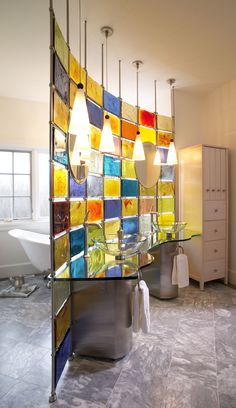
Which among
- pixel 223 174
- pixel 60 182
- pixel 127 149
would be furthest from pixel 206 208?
pixel 60 182

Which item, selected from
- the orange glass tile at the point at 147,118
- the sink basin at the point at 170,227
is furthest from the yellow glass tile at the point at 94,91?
the sink basin at the point at 170,227

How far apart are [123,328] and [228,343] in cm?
91

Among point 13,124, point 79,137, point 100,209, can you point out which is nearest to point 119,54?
point 79,137

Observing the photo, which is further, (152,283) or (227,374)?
(152,283)

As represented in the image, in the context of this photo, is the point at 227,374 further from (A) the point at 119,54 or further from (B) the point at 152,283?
(A) the point at 119,54

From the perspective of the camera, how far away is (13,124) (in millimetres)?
3504

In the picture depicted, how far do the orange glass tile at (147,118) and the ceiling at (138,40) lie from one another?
0.39 metres

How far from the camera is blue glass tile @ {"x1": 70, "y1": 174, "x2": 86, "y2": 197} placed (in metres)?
1.75

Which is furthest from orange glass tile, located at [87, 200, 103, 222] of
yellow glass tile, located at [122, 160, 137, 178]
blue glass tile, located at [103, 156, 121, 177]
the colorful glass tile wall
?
yellow glass tile, located at [122, 160, 137, 178]

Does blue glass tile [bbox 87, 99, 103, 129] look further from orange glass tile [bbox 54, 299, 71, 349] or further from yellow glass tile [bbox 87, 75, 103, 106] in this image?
orange glass tile [bbox 54, 299, 71, 349]

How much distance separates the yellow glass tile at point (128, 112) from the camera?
8.75 ft

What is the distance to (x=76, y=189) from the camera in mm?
1825

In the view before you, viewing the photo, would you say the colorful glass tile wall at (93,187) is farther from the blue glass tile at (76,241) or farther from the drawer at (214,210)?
the drawer at (214,210)

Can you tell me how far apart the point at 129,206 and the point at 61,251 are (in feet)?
4.29
